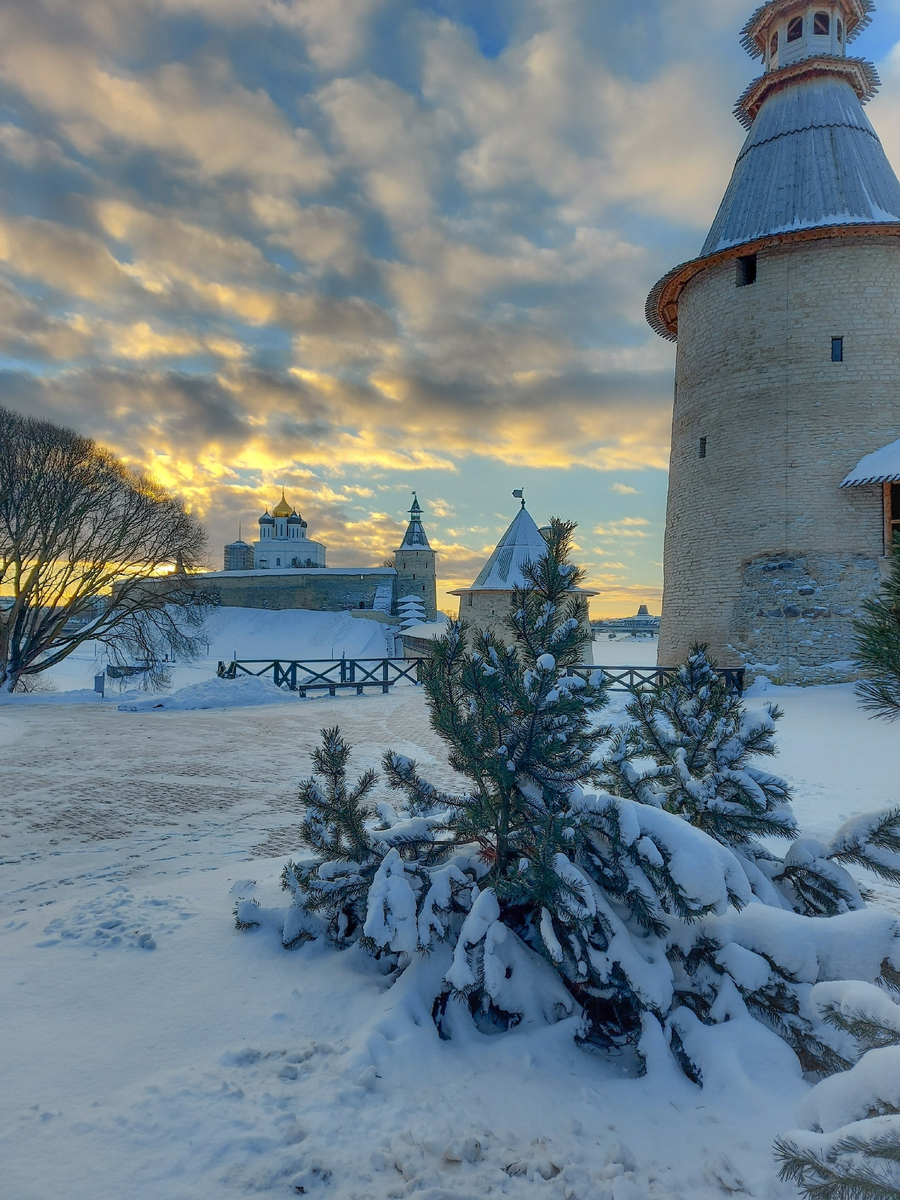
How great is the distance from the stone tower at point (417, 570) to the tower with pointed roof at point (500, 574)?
27050mm

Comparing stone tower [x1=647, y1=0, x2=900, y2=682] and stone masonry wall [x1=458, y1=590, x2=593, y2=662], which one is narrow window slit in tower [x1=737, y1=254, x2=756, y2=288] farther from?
stone masonry wall [x1=458, y1=590, x2=593, y2=662]

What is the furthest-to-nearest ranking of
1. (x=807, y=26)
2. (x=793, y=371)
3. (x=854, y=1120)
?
(x=807, y=26) < (x=793, y=371) < (x=854, y=1120)

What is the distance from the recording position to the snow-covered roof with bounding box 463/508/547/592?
22.9m

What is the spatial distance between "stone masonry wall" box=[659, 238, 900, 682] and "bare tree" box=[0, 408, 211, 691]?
15.3 metres

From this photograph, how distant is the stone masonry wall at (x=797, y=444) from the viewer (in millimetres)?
14477

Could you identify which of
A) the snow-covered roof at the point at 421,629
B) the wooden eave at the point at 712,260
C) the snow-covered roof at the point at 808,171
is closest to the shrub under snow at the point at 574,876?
the wooden eave at the point at 712,260

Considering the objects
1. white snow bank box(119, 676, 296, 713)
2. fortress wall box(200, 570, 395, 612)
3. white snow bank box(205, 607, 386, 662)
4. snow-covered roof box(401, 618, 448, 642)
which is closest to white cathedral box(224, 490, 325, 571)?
fortress wall box(200, 570, 395, 612)

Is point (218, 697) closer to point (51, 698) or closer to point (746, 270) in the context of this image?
point (51, 698)

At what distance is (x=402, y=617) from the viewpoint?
48656 mm

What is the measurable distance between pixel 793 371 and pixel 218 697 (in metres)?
16.1

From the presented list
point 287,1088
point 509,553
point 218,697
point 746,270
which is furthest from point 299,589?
point 287,1088

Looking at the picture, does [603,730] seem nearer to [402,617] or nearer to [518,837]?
[518,837]

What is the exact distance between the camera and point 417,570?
51.7 m

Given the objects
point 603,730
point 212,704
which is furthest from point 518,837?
point 212,704
